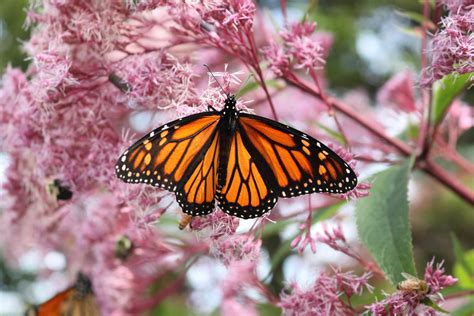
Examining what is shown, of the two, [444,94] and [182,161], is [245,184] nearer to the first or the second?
[182,161]

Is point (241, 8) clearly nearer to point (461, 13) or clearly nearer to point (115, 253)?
point (461, 13)

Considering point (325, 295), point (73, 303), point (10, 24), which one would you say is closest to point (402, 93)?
point (325, 295)

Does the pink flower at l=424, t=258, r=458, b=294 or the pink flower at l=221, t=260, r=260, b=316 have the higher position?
the pink flower at l=424, t=258, r=458, b=294

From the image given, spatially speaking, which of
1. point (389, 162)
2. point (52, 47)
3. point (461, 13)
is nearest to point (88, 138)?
point (52, 47)

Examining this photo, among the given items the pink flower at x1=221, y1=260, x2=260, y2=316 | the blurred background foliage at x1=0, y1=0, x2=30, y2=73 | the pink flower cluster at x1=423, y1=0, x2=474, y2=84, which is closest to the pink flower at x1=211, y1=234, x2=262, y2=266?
the pink flower at x1=221, y1=260, x2=260, y2=316

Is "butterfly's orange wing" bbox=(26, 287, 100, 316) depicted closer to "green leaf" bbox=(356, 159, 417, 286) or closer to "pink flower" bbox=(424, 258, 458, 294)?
"green leaf" bbox=(356, 159, 417, 286)
